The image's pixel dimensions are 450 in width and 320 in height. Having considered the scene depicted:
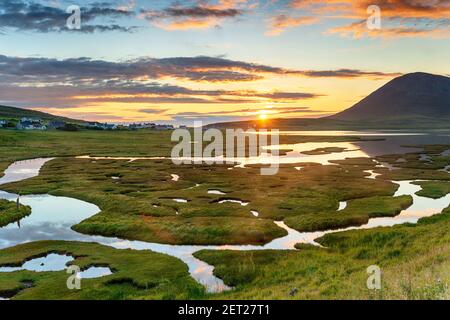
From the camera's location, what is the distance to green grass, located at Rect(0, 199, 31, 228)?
4525 centimetres

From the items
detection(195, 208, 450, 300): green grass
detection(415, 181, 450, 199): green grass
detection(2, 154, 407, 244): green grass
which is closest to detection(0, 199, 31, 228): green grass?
detection(2, 154, 407, 244): green grass

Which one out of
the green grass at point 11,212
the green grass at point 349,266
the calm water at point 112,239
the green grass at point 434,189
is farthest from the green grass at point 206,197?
the green grass at point 11,212

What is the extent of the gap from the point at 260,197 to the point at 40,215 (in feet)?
92.5

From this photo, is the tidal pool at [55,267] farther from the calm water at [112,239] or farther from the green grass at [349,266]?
the green grass at [349,266]

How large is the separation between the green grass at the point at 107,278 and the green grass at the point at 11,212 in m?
11.7

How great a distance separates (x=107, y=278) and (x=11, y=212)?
2607cm

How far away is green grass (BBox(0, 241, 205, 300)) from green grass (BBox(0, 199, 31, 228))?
11.7 m

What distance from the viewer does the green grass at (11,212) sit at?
45250mm

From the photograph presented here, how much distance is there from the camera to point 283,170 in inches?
3467
